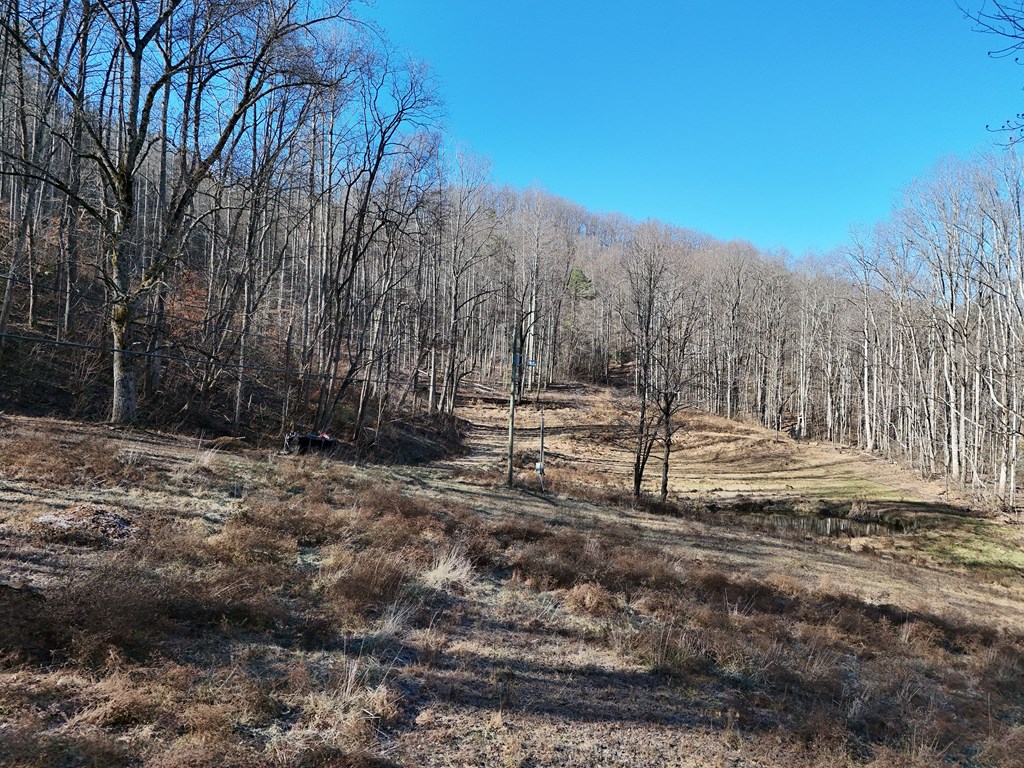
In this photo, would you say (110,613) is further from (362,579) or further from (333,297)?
(333,297)

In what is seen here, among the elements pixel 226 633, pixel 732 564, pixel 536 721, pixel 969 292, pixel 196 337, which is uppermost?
pixel 969 292

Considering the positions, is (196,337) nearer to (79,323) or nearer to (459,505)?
(79,323)

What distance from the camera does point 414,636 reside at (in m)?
4.88

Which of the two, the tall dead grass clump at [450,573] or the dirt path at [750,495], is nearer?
the tall dead grass clump at [450,573]

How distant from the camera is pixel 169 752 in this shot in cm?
283

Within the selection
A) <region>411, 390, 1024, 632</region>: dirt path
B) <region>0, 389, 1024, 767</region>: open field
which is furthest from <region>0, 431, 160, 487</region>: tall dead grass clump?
<region>411, 390, 1024, 632</region>: dirt path

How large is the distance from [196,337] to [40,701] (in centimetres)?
1612

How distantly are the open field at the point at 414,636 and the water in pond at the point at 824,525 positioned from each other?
22.8 ft

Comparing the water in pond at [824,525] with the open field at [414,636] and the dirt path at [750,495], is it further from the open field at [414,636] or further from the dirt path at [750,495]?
the open field at [414,636]

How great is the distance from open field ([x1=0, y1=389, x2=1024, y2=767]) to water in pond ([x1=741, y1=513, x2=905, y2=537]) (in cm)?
694

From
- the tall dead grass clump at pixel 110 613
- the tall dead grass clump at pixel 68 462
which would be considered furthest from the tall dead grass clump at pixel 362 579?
the tall dead grass clump at pixel 68 462

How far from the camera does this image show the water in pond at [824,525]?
17.8 metres

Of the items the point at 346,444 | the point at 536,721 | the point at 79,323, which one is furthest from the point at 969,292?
the point at 79,323

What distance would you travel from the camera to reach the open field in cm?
333
